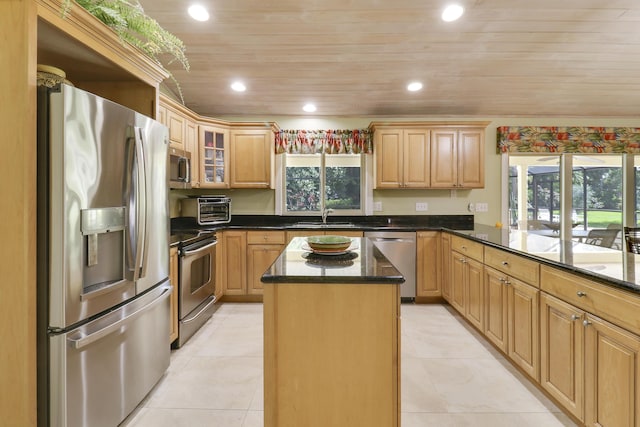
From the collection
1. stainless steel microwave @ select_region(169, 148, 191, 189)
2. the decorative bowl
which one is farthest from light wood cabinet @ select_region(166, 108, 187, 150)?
the decorative bowl

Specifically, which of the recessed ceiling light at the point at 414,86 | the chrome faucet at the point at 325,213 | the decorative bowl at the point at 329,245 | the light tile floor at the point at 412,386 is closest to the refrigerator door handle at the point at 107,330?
the light tile floor at the point at 412,386

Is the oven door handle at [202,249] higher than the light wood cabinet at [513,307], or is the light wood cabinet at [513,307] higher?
the oven door handle at [202,249]

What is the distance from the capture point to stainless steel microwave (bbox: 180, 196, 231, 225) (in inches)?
155

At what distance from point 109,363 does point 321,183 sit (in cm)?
347

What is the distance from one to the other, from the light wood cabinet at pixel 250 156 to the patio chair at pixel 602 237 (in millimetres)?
4283

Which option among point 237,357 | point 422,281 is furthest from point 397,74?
point 237,357

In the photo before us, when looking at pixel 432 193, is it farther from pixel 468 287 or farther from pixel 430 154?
pixel 468 287

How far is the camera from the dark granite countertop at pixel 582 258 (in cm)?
154

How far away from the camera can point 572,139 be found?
14.9 feet

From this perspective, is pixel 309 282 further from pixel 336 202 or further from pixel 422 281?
pixel 336 202

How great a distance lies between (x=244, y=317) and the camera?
3617mm

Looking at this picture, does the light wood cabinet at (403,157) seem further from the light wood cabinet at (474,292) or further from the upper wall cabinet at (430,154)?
the light wood cabinet at (474,292)

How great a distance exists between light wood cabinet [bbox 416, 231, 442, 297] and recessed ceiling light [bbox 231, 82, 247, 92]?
8.82ft

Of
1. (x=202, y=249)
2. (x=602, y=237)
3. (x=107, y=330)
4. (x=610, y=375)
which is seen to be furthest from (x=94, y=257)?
(x=602, y=237)
